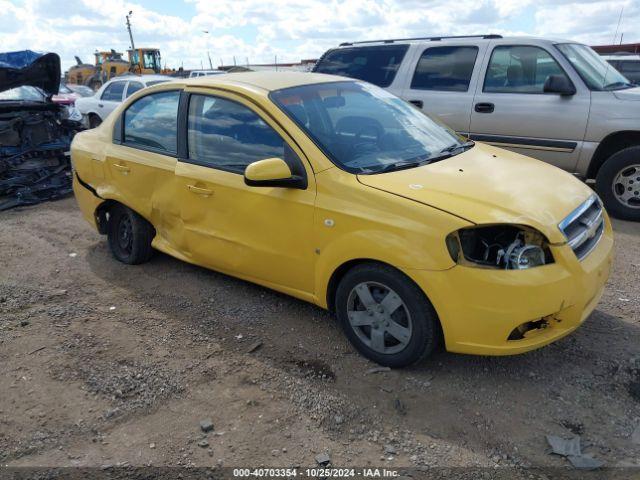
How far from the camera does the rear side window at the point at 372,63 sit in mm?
7133

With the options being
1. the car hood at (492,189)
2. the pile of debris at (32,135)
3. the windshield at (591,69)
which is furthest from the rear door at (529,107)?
the pile of debris at (32,135)

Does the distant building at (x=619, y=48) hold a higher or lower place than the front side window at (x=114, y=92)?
higher

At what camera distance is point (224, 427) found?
9.34 ft

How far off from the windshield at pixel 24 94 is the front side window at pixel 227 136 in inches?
245

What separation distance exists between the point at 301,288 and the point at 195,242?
1056 millimetres

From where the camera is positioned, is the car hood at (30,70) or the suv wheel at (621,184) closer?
the suv wheel at (621,184)

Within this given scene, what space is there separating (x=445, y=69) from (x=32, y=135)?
5977 mm

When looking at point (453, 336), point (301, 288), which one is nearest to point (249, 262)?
point (301, 288)

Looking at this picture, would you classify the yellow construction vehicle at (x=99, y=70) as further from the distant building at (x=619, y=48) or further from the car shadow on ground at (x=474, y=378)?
the car shadow on ground at (x=474, y=378)

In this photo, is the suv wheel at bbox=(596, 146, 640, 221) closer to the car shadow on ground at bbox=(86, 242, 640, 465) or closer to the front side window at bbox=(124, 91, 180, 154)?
the car shadow on ground at bbox=(86, 242, 640, 465)

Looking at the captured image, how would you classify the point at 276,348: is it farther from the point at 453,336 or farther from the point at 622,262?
the point at 622,262

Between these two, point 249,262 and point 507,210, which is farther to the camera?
point 249,262

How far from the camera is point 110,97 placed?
497 inches

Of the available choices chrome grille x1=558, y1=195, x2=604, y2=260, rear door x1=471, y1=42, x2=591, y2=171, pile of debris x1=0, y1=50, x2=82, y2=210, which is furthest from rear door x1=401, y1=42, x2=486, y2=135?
pile of debris x1=0, y1=50, x2=82, y2=210
